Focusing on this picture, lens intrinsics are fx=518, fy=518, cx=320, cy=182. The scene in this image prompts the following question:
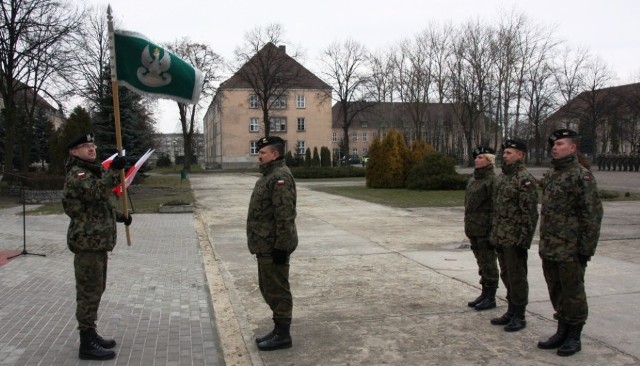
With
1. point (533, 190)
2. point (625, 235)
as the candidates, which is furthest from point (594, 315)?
point (625, 235)

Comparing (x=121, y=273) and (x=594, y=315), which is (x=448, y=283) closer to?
(x=594, y=315)

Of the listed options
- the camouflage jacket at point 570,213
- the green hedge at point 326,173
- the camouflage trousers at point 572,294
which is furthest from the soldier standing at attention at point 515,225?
the green hedge at point 326,173

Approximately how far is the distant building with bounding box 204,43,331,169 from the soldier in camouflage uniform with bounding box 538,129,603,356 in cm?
6394

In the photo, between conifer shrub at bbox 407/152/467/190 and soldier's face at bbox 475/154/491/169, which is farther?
conifer shrub at bbox 407/152/467/190

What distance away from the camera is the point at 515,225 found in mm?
5156

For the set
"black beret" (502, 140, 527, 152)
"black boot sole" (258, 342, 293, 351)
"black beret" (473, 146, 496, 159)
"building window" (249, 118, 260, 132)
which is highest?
"building window" (249, 118, 260, 132)

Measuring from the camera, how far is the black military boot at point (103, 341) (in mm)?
4518

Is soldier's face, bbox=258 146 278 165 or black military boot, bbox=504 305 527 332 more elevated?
soldier's face, bbox=258 146 278 165

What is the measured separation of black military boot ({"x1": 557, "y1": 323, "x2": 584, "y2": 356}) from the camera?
4449 mm

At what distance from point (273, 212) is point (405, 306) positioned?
7.42 feet

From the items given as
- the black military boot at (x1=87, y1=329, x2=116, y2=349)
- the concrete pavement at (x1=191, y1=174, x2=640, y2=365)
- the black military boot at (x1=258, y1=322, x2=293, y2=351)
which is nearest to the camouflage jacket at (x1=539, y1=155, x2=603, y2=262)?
the concrete pavement at (x1=191, y1=174, x2=640, y2=365)

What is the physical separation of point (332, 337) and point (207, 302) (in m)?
2.01

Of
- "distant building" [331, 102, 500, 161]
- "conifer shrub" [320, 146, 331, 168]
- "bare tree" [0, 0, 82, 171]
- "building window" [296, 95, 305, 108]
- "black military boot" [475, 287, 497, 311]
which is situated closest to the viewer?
"black military boot" [475, 287, 497, 311]

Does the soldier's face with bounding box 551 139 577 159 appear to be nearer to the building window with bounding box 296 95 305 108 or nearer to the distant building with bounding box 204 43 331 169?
the distant building with bounding box 204 43 331 169
